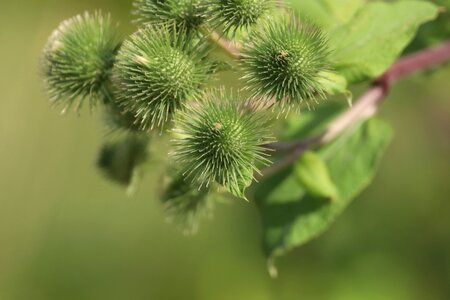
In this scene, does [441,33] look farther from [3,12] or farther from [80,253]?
[3,12]

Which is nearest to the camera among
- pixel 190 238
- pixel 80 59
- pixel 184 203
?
pixel 80 59

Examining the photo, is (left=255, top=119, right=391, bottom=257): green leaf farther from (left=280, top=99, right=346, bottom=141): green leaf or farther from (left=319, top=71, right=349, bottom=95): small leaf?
(left=319, top=71, right=349, bottom=95): small leaf

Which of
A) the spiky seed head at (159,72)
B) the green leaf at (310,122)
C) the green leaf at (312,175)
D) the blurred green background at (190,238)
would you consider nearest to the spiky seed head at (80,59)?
the spiky seed head at (159,72)

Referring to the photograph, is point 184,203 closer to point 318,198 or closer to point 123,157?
point 123,157

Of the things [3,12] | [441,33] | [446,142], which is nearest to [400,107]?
[446,142]

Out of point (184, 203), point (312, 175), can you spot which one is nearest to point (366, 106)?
point (312, 175)

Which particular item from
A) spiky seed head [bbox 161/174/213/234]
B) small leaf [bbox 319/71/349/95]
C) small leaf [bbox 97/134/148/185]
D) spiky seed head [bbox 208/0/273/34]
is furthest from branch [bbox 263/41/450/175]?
spiky seed head [bbox 208/0/273/34]

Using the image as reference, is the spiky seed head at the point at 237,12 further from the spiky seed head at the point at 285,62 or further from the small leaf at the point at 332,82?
the small leaf at the point at 332,82
